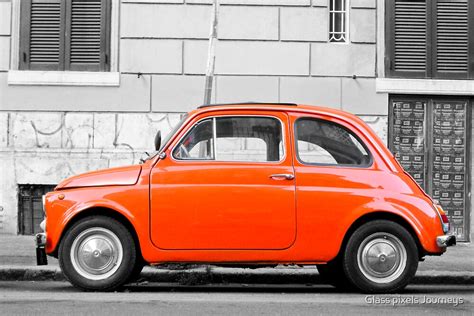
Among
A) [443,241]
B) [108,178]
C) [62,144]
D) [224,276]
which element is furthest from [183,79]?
[443,241]

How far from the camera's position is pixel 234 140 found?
907 cm

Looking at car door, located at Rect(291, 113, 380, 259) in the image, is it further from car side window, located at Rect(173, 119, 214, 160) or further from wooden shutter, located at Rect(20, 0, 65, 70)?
wooden shutter, located at Rect(20, 0, 65, 70)

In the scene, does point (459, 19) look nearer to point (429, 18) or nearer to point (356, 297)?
point (429, 18)

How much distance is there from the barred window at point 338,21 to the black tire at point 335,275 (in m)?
6.57

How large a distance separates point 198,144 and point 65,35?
7.34 metres

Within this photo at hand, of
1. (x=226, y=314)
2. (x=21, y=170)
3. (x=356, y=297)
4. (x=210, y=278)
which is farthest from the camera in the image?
(x=21, y=170)

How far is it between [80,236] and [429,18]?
9.01m

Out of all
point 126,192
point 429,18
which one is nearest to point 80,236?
point 126,192

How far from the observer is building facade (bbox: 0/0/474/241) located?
15516mm

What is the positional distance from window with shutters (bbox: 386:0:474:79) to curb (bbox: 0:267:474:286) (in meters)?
6.08

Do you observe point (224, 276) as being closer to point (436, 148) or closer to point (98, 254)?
point (98, 254)

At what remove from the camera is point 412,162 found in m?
15.9

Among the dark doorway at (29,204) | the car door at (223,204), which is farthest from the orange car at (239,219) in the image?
the dark doorway at (29,204)

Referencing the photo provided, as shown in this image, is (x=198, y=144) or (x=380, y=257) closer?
(x=380, y=257)
